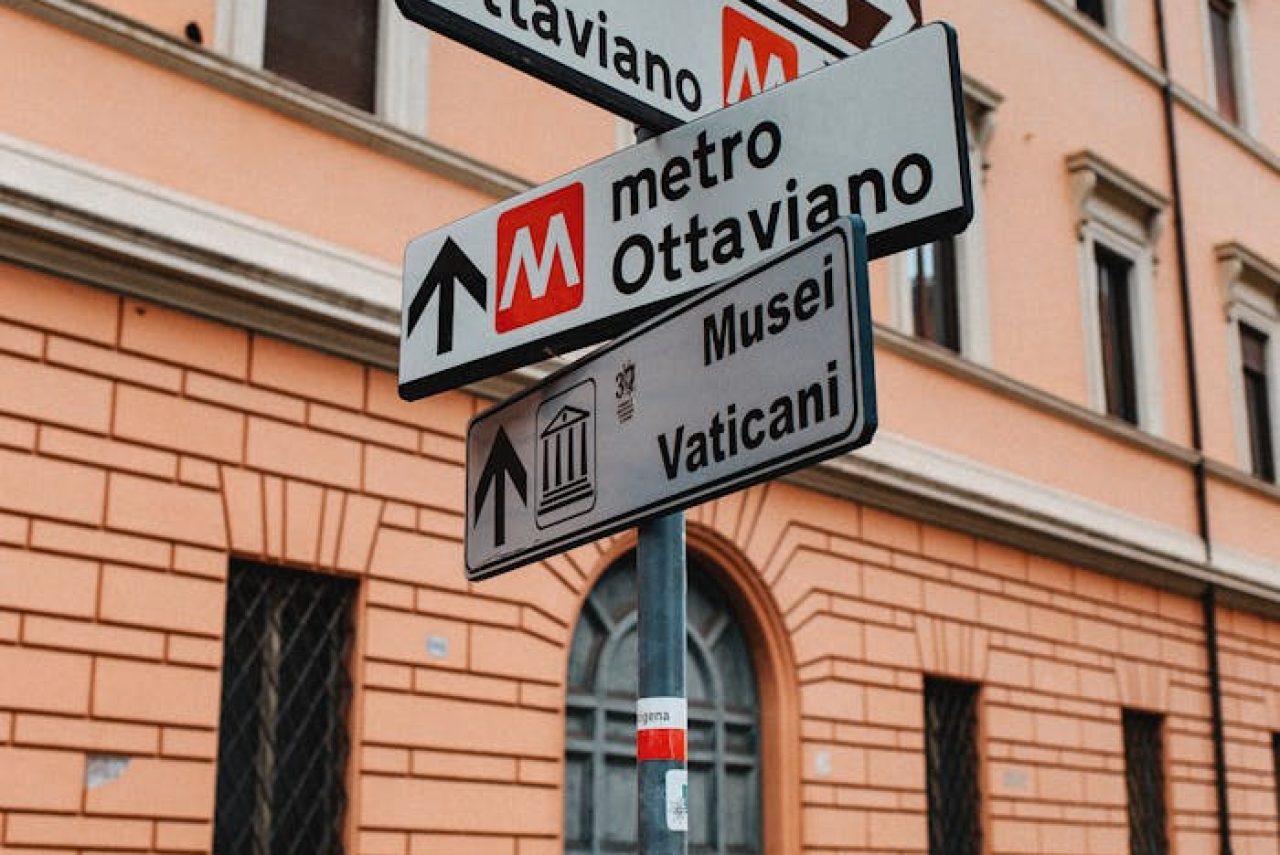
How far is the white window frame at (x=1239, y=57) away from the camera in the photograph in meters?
16.5

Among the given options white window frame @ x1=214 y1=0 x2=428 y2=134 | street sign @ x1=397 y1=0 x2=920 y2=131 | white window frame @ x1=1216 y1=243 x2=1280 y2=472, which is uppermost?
white window frame @ x1=1216 y1=243 x2=1280 y2=472

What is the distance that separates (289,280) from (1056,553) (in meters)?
6.83

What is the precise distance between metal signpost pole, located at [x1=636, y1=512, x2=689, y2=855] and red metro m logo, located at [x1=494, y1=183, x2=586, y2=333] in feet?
1.63

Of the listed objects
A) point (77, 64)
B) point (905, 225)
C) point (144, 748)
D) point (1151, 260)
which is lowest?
point (144, 748)

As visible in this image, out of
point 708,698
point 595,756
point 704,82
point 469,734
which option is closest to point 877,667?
point 708,698

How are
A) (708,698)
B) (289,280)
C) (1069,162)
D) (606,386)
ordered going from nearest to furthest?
(606,386) < (289,280) < (708,698) < (1069,162)

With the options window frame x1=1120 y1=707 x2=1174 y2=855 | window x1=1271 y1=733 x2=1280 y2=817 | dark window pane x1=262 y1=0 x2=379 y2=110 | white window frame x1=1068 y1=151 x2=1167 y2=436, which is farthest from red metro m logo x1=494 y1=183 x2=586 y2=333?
window x1=1271 y1=733 x2=1280 y2=817

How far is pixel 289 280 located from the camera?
7789 mm

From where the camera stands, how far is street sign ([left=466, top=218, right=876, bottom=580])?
8.30ft

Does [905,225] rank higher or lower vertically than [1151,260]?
lower

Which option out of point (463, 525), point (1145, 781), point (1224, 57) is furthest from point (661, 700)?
point (1224, 57)

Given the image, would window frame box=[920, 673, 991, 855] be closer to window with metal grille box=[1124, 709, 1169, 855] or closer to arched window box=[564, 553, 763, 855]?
arched window box=[564, 553, 763, 855]

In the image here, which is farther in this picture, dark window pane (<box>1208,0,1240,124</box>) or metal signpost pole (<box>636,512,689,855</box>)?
dark window pane (<box>1208,0,1240,124</box>)

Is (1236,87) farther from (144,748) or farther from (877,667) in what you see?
(144,748)
